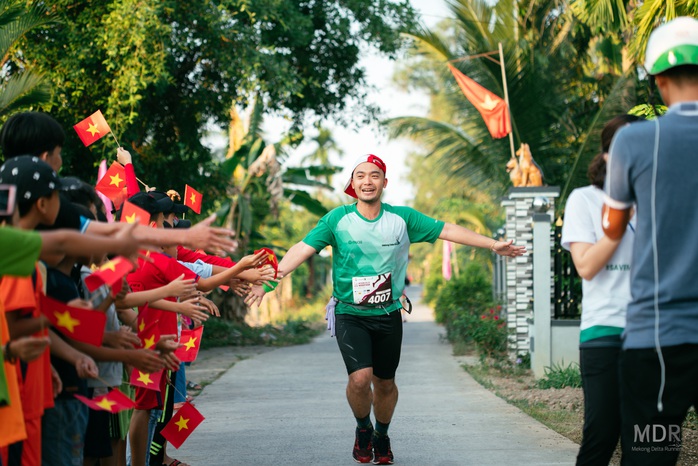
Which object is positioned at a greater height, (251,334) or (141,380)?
(141,380)

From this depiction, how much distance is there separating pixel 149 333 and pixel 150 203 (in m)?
0.79

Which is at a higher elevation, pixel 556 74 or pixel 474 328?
pixel 556 74

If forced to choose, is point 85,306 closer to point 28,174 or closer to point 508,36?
point 28,174

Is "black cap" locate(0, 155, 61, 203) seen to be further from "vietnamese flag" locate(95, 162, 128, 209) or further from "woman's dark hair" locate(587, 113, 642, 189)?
"vietnamese flag" locate(95, 162, 128, 209)

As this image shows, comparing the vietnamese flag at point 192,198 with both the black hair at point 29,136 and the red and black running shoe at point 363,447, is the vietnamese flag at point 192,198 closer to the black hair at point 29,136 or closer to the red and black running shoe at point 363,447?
the red and black running shoe at point 363,447

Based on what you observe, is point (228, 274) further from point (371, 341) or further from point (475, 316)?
point (475, 316)

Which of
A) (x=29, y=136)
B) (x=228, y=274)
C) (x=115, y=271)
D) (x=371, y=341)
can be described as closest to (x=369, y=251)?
(x=371, y=341)

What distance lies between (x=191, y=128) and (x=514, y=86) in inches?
255

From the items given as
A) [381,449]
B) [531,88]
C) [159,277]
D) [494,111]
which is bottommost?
[381,449]

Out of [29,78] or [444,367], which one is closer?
[29,78]

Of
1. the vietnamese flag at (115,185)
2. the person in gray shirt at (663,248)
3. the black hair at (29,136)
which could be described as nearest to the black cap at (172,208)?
the vietnamese flag at (115,185)

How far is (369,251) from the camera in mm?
6742

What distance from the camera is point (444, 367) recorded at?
14.3 metres

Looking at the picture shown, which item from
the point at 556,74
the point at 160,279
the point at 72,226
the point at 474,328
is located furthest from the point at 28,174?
the point at 556,74
